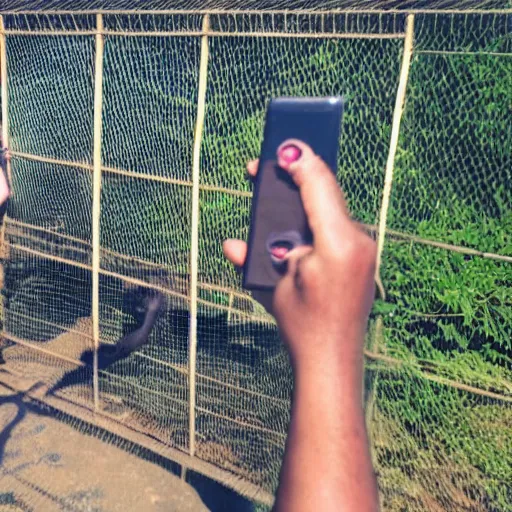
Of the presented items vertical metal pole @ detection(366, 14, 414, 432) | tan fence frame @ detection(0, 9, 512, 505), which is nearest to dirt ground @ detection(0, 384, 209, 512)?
tan fence frame @ detection(0, 9, 512, 505)

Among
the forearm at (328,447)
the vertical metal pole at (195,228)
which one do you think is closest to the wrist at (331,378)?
the forearm at (328,447)

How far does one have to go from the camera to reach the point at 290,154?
39.1 inches

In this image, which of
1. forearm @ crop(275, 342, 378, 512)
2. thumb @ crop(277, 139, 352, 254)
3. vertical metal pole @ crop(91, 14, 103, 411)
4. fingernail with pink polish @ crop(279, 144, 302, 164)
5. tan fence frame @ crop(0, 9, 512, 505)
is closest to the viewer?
forearm @ crop(275, 342, 378, 512)

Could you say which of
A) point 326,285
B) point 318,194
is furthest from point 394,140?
point 326,285

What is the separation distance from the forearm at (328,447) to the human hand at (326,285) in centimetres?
2

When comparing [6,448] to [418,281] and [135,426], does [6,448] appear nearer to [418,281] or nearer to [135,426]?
[135,426]

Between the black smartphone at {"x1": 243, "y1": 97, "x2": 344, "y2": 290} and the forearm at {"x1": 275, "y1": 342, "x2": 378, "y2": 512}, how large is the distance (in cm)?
26

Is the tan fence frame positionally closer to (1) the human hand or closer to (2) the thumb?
(2) the thumb

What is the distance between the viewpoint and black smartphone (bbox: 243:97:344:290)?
100 cm

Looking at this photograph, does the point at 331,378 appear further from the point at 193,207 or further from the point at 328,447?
the point at 193,207

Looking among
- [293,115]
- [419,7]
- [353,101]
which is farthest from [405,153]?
[293,115]

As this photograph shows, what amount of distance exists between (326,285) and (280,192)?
1.13ft

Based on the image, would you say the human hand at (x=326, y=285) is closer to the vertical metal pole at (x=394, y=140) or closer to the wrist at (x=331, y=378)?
the wrist at (x=331, y=378)

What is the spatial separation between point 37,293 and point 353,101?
10.7 feet
